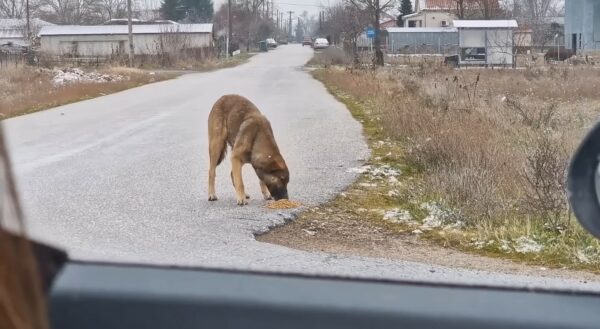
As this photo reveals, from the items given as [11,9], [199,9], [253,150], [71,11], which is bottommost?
[253,150]

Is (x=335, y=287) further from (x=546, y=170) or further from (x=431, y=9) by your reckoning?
(x=431, y=9)

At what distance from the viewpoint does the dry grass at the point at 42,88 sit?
2423 centimetres

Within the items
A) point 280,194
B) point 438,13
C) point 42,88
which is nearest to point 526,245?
point 280,194

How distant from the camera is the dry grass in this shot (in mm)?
24234

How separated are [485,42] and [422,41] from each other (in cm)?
1477

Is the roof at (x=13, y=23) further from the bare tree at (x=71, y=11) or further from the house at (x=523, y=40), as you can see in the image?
the house at (x=523, y=40)

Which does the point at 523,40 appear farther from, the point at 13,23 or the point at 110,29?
the point at 13,23

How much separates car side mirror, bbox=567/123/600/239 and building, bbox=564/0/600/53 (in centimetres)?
5281

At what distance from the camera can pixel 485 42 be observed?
2035 inches

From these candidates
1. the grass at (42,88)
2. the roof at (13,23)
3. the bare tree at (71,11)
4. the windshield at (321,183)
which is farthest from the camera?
the bare tree at (71,11)

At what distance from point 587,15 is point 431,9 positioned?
36499 millimetres

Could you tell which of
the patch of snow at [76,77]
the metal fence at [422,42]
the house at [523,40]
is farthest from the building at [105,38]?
the patch of snow at [76,77]

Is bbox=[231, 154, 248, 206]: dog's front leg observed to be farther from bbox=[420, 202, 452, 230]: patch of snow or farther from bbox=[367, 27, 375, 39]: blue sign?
bbox=[367, 27, 375, 39]: blue sign

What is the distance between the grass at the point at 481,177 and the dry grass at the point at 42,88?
874 centimetres
